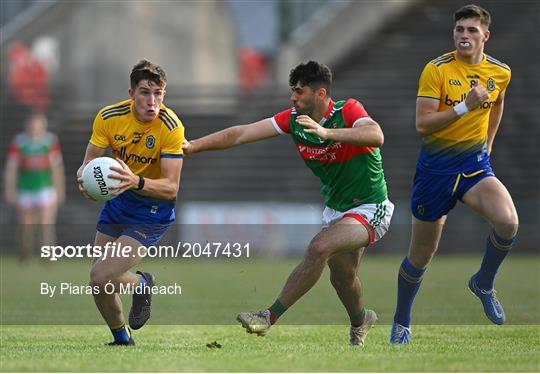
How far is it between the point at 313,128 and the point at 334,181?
2.78 ft

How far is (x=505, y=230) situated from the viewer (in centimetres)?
848

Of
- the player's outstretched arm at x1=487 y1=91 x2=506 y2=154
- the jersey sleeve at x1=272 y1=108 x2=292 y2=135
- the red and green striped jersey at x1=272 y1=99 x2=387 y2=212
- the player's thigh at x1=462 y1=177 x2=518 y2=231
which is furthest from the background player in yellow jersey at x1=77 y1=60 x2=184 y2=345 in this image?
the player's outstretched arm at x1=487 y1=91 x2=506 y2=154

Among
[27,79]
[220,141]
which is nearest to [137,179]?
[220,141]

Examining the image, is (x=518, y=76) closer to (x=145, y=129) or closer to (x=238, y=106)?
(x=238, y=106)

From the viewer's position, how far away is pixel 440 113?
27.5 ft

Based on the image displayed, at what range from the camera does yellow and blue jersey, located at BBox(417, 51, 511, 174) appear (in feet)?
28.0

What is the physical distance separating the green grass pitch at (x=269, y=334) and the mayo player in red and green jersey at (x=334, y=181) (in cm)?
36

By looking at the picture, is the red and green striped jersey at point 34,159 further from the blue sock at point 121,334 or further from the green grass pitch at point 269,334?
the blue sock at point 121,334

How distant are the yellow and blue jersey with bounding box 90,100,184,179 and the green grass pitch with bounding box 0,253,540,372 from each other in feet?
4.45

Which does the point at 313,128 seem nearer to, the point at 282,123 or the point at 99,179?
the point at 282,123

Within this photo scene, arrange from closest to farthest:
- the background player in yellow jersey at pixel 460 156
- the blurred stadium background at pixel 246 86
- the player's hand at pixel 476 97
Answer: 1. the player's hand at pixel 476 97
2. the background player in yellow jersey at pixel 460 156
3. the blurred stadium background at pixel 246 86

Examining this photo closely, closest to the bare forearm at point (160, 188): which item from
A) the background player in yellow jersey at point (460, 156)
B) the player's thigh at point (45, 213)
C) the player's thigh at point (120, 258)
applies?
the player's thigh at point (120, 258)

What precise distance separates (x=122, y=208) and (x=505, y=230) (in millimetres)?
2818

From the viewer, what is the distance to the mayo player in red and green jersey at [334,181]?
8.01m
